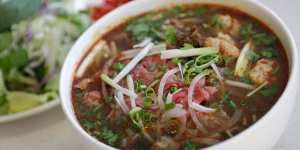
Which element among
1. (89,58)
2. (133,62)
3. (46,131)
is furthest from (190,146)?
(46,131)

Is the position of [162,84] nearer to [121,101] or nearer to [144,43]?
[121,101]

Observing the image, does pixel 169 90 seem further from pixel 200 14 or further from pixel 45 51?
pixel 45 51

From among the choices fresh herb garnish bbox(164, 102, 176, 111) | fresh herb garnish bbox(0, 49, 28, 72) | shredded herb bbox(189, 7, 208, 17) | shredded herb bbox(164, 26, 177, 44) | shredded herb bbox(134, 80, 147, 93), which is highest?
fresh herb garnish bbox(0, 49, 28, 72)

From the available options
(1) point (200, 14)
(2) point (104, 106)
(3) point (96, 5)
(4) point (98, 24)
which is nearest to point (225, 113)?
(2) point (104, 106)

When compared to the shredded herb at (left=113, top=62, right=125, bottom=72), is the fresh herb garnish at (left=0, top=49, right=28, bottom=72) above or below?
above

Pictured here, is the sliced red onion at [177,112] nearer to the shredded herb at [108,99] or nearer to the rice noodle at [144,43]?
the shredded herb at [108,99]

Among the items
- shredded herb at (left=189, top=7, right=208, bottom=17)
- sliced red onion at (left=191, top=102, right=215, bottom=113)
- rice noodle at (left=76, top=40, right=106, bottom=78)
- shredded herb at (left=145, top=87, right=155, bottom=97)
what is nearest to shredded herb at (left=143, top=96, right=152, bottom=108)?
shredded herb at (left=145, top=87, right=155, bottom=97)

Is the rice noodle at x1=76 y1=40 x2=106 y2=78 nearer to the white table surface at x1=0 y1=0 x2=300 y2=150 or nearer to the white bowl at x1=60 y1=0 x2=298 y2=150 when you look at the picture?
the white bowl at x1=60 y1=0 x2=298 y2=150
